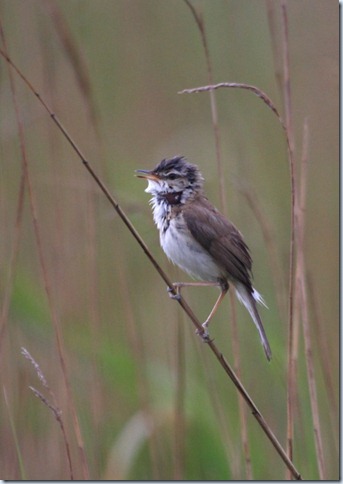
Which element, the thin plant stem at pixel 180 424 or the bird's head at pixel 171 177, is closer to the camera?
the thin plant stem at pixel 180 424

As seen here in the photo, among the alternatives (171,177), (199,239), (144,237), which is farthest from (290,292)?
(144,237)

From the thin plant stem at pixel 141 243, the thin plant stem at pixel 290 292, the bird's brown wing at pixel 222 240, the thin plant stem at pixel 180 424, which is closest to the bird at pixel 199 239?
the bird's brown wing at pixel 222 240

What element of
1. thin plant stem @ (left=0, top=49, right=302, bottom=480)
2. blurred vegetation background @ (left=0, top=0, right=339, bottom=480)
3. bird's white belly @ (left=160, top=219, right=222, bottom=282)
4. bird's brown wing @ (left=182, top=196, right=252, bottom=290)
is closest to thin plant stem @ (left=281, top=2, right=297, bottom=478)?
thin plant stem @ (left=0, top=49, right=302, bottom=480)

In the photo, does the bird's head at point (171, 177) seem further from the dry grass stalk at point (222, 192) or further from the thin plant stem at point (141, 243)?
the thin plant stem at point (141, 243)

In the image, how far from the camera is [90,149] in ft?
15.4

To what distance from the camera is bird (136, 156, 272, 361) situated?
386 cm

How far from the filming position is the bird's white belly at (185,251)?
388cm

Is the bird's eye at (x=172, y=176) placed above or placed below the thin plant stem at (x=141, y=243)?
above

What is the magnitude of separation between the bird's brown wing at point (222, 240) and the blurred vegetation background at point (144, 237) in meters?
0.22

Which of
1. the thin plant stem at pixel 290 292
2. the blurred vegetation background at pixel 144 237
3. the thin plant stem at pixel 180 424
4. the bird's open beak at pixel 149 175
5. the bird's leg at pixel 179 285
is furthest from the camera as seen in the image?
the bird's open beak at pixel 149 175

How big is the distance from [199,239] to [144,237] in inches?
33.3

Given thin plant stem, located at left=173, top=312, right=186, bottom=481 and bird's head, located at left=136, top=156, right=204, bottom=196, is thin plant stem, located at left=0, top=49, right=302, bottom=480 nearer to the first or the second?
thin plant stem, located at left=173, top=312, right=186, bottom=481

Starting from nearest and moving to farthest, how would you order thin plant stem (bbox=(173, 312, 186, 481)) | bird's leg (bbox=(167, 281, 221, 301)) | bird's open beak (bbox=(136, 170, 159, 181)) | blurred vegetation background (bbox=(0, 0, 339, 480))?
1. bird's leg (bbox=(167, 281, 221, 301))
2. thin plant stem (bbox=(173, 312, 186, 481))
3. blurred vegetation background (bbox=(0, 0, 339, 480))
4. bird's open beak (bbox=(136, 170, 159, 181))

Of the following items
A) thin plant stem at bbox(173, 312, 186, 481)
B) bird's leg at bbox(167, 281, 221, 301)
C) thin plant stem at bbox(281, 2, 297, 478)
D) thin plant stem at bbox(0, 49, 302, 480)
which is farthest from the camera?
thin plant stem at bbox(173, 312, 186, 481)
